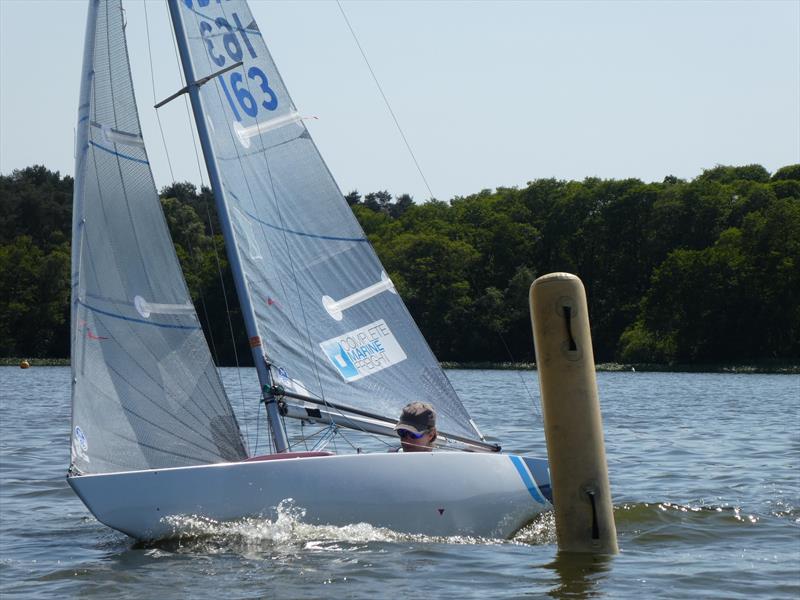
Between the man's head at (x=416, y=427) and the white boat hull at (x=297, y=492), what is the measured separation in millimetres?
587

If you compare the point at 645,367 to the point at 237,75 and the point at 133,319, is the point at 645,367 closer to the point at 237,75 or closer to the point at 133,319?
the point at 237,75

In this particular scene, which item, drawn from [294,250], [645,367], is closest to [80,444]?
[294,250]

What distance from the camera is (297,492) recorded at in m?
8.54

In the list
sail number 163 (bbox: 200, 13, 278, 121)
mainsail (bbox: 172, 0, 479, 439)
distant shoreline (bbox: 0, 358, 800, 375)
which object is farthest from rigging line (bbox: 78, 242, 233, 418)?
distant shoreline (bbox: 0, 358, 800, 375)

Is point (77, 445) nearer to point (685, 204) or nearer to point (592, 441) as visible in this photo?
point (592, 441)

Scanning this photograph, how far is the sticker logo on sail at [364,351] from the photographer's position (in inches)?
398

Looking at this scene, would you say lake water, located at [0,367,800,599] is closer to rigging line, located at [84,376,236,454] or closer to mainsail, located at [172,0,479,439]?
rigging line, located at [84,376,236,454]

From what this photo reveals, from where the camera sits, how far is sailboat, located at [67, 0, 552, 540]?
28.2 ft

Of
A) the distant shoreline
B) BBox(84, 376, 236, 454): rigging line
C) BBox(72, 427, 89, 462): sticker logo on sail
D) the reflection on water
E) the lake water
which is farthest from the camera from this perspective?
the distant shoreline

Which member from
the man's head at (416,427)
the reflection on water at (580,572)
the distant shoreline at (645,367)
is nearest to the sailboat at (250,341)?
the man's head at (416,427)

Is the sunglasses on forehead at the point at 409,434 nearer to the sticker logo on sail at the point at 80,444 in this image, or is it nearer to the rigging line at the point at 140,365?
the rigging line at the point at 140,365

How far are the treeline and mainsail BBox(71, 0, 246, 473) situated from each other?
49.5 meters

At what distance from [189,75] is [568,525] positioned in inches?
192

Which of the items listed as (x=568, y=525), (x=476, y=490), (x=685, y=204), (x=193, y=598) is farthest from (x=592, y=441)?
(x=685, y=204)
